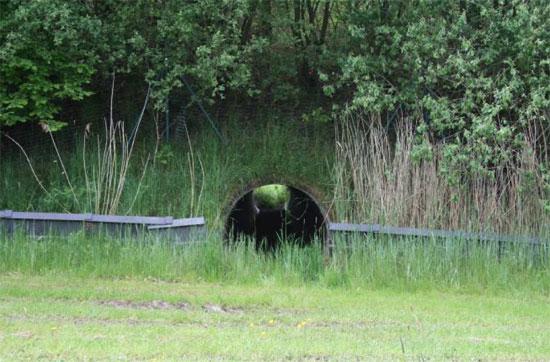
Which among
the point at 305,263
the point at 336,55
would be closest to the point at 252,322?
the point at 305,263

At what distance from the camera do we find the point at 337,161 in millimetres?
13258

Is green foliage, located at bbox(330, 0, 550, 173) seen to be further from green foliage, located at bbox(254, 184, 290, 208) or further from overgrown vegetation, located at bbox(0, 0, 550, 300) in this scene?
green foliage, located at bbox(254, 184, 290, 208)

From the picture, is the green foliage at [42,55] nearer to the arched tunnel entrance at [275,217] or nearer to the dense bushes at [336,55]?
the dense bushes at [336,55]

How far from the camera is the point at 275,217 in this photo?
840 inches

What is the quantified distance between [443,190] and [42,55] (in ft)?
20.7

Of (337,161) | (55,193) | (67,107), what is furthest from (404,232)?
(67,107)

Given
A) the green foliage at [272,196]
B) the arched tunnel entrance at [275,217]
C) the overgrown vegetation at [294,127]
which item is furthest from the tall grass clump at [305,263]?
the green foliage at [272,196]

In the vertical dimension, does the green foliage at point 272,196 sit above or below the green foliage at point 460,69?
below

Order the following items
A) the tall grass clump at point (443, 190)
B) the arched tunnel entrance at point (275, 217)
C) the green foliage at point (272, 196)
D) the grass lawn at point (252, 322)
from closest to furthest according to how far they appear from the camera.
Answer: the grass lawn at point (252, 322), the tall grass clump at point (443, 190), the arched tunnel entrance at point (275, 217), the green foliage at point (272, 196)

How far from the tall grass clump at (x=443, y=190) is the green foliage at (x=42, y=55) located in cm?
443

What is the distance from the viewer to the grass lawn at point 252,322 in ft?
22.3

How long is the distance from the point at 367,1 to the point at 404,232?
3.84 metres

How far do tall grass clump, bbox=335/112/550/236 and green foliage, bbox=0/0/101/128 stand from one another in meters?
4.43

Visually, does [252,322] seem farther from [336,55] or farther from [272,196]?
[272,196]
